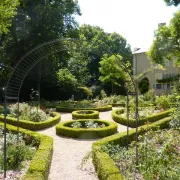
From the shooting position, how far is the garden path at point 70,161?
6123mm

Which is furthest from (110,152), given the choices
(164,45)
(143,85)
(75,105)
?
(143,85)

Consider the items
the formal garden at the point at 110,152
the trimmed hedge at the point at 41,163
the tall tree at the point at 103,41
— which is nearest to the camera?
the formal garden at the point at 110,152

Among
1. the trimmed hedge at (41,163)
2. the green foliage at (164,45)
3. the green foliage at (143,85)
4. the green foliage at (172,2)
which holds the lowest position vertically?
the trimmed hedge at (41,163)

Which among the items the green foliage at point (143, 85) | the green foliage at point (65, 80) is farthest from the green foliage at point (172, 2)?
the green foliage at point (143, 85)

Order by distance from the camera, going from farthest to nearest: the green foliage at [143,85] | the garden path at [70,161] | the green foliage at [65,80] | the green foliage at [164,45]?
1. the green foliage at [143,85]
2. the green foliage at [65,80]
3. the green foliage at [164,45]
4. the garden path at [70,161]

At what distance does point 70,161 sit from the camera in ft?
23.9

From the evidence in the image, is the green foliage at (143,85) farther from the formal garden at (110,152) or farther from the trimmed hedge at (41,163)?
the trimmed hedge at (41,163)

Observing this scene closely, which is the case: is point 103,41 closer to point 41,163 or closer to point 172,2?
point 172,2

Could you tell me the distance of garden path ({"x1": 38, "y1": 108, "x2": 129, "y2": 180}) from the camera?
6123mm

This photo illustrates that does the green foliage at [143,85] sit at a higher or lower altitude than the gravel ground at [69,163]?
higher

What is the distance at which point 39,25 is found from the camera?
23.3 meters

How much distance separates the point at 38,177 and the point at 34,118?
8.42 metres

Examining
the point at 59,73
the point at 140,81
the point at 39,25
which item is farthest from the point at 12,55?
the point at 140,81

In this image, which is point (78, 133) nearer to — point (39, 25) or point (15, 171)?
point (15, 171)
